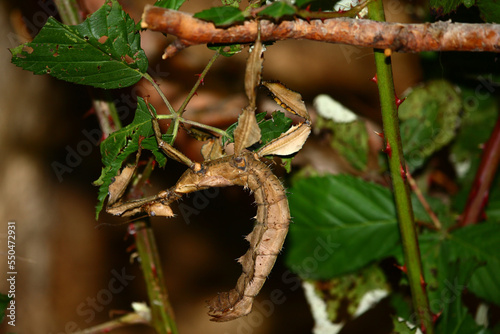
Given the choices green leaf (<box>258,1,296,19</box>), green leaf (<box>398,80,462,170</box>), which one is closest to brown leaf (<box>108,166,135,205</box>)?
green leaf (<box>258,1,296,19</box>)

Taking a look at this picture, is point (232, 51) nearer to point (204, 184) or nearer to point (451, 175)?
point (204, 184)

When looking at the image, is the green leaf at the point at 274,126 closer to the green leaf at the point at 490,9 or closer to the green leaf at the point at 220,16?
the green leaf at the point at 220,16

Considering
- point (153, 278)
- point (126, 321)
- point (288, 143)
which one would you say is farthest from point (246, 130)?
point (126, 321)

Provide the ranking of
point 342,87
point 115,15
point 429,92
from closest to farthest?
point 115,15
point 429,92
point 342,87

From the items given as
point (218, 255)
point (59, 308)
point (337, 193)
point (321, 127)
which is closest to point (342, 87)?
point (321, 127)

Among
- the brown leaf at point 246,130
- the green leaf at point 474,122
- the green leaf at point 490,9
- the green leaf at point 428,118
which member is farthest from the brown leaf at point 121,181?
the green leaf at point 474,122

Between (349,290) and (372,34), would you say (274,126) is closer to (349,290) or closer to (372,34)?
(372,34)

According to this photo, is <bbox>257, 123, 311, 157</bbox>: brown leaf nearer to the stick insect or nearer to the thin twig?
the stick insect
